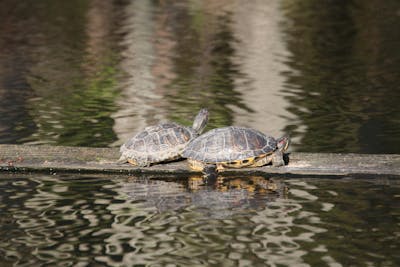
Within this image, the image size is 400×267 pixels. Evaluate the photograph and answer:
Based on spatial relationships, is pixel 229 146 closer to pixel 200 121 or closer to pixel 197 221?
pixel 200 121

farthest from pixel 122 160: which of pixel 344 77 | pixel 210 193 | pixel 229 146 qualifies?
pixel 344 77

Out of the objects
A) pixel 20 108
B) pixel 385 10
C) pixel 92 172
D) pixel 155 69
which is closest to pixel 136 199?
pixel 92 172

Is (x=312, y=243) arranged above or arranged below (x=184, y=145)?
below

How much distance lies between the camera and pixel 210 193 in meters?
9.83

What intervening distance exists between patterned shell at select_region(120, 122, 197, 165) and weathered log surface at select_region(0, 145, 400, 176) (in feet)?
0.38

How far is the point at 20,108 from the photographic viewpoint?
1528cm

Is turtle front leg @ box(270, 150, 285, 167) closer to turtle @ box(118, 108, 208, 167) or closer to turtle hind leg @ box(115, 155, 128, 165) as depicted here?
turtle @ box(118, 108, 208, 167)

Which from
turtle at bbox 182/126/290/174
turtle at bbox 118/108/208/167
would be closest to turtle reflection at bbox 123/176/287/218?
turtle at bbox 182/126/290/174

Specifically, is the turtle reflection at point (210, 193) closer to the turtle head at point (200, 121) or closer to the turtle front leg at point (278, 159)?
the turtle front leg at point (278, 159)

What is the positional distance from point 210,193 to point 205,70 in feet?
31.9

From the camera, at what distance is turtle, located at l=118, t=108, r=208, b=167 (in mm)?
10562

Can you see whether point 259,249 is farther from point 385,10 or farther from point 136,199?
point 385,10

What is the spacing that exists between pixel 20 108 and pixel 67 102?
2.83 ft

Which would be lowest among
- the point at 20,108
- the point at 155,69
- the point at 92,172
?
the point at 92,172
